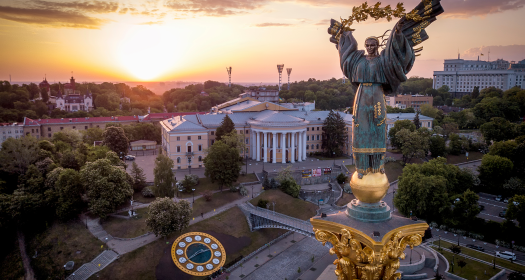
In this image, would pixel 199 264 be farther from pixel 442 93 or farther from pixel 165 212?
pixel 442 93

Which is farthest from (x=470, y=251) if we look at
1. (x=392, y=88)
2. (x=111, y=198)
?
(x=111, y=198)

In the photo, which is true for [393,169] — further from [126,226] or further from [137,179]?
[126,226]

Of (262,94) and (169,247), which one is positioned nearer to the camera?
(169,247)

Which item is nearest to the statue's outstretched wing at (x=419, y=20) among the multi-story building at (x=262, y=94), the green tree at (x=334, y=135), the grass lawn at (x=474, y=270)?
the grass lawn at (x=474, y=270)

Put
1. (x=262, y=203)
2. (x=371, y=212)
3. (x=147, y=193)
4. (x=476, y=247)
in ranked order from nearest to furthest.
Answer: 1. (x=371, y=212)
2. (x=476, y=247)
3. (x=262, y=203)
4. (x=147, y=193)

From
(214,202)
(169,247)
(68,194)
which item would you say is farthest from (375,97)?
(68,194)

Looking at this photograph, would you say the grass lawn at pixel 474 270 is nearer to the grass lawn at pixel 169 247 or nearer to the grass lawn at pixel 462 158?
the grass lawn at pixel 169 247
